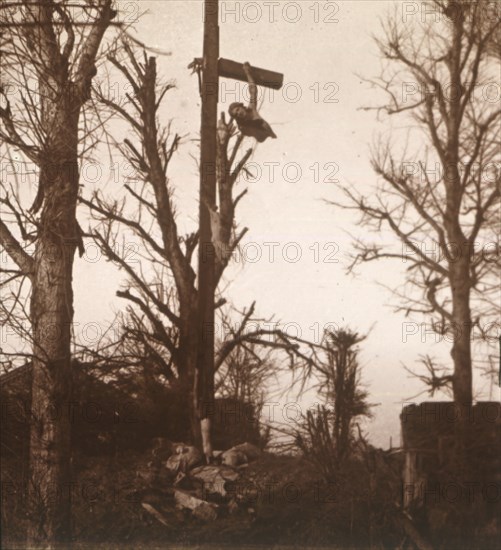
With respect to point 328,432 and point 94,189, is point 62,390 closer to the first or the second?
point 328,432

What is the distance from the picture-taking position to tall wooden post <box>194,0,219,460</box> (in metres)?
10.6

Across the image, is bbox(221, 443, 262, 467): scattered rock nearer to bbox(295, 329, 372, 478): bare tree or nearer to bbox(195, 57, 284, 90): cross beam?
bbox(295, 329, 372, 478): bare tree

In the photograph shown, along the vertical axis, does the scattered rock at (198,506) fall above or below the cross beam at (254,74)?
below

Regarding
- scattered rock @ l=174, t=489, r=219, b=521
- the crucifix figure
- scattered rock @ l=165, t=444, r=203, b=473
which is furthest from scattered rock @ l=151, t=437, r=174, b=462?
the crucifix figure

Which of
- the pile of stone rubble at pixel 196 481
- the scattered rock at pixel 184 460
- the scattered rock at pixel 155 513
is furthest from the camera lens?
the scattered rock at pixel 184 460

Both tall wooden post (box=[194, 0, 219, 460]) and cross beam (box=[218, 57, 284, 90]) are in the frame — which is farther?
cross beam (box=[218, 57, 284, 90])

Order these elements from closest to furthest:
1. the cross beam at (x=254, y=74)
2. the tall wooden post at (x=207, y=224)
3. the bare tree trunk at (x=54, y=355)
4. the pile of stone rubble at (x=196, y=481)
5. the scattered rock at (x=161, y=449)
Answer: the bare tree trunk at (x=54, y=355) < the pile of stone rubble at (x=196, y=481) < the scattered rock at (x=161, y=449) < the tall wooden post at (x=207, y=224) < the cross beam at (x=254, y=74)

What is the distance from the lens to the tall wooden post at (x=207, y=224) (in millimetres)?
10609

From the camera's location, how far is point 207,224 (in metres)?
11.0

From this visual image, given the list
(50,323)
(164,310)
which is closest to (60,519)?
(50,323)

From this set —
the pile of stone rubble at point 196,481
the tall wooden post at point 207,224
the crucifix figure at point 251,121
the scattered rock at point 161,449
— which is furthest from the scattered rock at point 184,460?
the crucifix figure at point 251,121

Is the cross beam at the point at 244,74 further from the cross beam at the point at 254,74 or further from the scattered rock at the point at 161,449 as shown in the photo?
the scattered rock at the point at 161,449

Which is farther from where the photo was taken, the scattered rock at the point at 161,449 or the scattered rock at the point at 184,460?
the scattered rock at the point at 161,449

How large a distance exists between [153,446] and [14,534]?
3.97 meters
